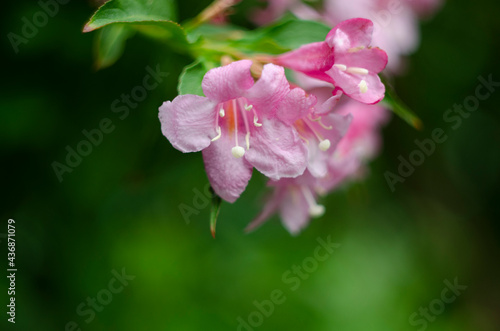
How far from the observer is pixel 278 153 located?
41.4 inches

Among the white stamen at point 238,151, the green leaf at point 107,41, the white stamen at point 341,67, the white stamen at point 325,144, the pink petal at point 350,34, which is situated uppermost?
the green leaf at point 107,41

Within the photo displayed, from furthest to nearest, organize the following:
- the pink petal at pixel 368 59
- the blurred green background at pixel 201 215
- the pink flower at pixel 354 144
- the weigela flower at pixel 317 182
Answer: the blurred green background at pixel 201 215, the pink flower at pixel 354 144, the weigela flower at pixel 317 182, the pink petal at pixel 368 59

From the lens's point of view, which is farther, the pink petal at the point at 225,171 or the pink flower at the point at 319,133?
the pink flower at the point at 319,133

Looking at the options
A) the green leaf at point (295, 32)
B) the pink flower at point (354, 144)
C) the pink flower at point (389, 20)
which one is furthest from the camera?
the pink flower at point (389, 20)

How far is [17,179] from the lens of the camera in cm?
173

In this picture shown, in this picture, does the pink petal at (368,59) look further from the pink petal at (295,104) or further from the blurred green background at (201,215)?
the blurred green background at (201,215)

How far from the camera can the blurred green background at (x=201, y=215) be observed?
1.70m

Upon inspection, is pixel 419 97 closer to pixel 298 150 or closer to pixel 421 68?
pixel 421 68

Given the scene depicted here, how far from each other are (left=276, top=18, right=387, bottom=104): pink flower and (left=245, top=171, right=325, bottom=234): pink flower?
0.36 m

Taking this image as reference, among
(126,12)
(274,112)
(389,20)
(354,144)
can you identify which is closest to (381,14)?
(389,20)

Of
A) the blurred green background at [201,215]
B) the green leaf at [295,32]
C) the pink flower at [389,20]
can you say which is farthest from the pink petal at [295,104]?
the pink flower at [389,20]

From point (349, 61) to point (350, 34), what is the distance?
59 millimetres

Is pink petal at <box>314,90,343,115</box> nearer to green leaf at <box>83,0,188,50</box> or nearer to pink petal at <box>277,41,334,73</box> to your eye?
pink petal at <box>277,41,334,73</box>

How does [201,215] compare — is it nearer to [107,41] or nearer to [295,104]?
[107,41]
